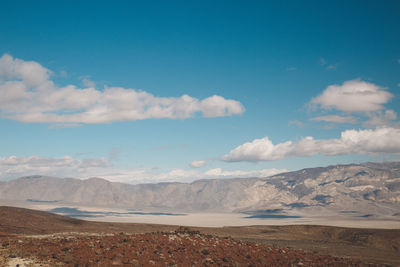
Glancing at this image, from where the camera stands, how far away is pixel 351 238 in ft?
249

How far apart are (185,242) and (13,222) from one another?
48.9 metres

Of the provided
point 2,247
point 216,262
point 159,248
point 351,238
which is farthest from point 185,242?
point 351,238

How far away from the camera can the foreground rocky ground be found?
21250mm

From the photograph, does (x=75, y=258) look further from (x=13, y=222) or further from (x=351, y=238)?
(x=351, y=238)

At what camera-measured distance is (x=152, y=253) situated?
2370 cm

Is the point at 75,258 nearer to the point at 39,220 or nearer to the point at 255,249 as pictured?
the point at 255,249

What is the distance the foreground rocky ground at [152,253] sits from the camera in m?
21.2

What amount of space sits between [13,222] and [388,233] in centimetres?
7886

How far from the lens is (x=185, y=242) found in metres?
27.7

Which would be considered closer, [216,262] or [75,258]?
[75,258]

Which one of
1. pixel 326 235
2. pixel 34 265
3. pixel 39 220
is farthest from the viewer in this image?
pixel 326 235

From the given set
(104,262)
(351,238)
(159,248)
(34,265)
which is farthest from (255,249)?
(351,238)

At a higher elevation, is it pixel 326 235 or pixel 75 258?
pixel 75 258

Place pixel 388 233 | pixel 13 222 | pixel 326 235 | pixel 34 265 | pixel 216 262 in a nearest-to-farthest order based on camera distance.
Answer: pixel 34 265 < pixel 216 262 < pixel 13 222 < pixel 388 233 < pixel 326 235
